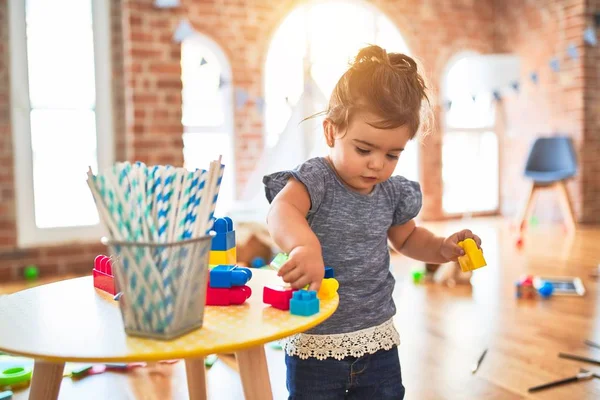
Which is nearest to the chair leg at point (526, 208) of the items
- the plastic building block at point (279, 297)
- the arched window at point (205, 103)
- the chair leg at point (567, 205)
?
the chair leg at point (567, 205)

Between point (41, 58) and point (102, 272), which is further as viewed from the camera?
point (41, 58)

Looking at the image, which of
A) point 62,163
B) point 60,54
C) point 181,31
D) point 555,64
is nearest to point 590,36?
point 555,64

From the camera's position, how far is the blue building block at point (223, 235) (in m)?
0.92

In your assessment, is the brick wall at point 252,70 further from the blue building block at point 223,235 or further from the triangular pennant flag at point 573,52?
the blue building block at point 223,235

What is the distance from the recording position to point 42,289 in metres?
0.94

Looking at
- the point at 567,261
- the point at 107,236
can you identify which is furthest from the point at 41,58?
the point at 567,261

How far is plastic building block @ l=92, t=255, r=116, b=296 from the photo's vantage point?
91 centimetres

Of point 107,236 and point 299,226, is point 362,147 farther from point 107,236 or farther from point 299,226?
point 107,236

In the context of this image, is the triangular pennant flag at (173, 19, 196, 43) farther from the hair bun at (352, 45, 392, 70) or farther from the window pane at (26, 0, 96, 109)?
the hair bun at (352, 45, 392, 70)

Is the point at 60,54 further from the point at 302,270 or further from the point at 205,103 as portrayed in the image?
the point at 302,270

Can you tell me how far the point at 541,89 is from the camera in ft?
17.1

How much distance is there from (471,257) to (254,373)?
0.43 meters

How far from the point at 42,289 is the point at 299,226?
432mm

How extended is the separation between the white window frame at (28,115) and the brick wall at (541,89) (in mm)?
3748
